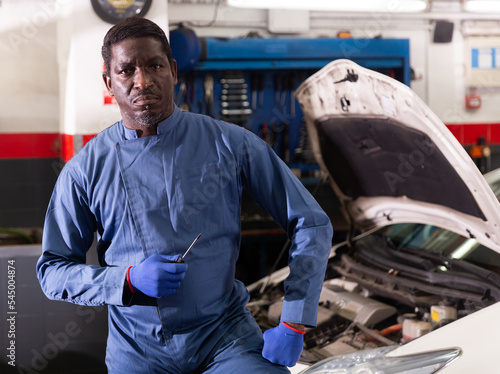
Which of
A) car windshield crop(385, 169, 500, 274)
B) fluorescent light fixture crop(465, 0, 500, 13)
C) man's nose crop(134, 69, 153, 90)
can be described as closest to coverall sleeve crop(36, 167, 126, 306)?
man's nose crop(134, 69, 153, 90)

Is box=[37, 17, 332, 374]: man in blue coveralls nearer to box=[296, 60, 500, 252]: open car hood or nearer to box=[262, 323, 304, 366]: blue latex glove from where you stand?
box=[262, 323, 304, 366]: blue latex glove

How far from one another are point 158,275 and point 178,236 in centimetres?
16

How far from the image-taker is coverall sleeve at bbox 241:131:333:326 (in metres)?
1.42

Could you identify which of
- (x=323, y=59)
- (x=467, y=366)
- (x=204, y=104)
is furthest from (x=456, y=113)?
(x=467, y=366)

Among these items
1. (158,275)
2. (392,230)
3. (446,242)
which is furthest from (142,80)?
(392,230)

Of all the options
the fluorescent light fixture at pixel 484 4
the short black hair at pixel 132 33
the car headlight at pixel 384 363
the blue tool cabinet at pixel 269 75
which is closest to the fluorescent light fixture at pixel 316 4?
the blue tool cabinet at pixel 269 75

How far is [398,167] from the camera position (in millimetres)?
2533

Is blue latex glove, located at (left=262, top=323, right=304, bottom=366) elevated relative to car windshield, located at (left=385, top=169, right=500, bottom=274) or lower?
elevated

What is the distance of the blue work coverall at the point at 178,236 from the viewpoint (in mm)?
1428

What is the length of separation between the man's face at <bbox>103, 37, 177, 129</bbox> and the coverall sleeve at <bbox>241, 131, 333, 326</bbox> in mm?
261

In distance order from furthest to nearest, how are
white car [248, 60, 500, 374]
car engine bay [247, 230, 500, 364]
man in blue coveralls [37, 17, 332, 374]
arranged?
car engine bay [247, 230, 500, 364], white car [248, 60, 500, 374], man in blue coveralls [37, 17, 332, 374]

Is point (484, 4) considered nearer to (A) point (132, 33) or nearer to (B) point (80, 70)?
(B) point (80, 70)

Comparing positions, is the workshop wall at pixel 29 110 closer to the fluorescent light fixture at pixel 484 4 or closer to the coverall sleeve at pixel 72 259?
the coverall sleeve at pixel 72 259

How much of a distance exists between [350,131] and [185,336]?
1.52 metres
